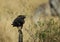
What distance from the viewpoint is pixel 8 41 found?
22.8 feet

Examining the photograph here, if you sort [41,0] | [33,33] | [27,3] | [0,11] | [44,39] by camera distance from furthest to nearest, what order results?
1. [41,0]
2. [27,3]
3. [0,11]
4. [33,33]
5. [44,39]

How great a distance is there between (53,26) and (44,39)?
1.21 feet

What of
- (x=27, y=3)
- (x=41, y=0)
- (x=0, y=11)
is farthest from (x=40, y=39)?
(x=41, y=0)

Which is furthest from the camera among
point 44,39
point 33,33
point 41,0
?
point 41,0

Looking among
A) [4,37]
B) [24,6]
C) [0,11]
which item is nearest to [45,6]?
[24,6]

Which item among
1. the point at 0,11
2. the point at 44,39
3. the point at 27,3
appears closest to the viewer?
the point at 44,39

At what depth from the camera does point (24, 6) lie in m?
10.2

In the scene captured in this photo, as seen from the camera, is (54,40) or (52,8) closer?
(54,40)

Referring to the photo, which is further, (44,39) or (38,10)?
(38,10)

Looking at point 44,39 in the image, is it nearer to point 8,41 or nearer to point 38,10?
point 8,41

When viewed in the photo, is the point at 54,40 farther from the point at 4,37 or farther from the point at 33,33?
the point at 4,37

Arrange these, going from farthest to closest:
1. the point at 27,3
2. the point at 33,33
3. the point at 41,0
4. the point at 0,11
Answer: the point at 41,0
the point at 27,3
the point at 0,11
the point at 33,33

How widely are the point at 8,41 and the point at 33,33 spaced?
0.62 m

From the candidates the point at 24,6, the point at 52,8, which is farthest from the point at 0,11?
the point at 52,8
